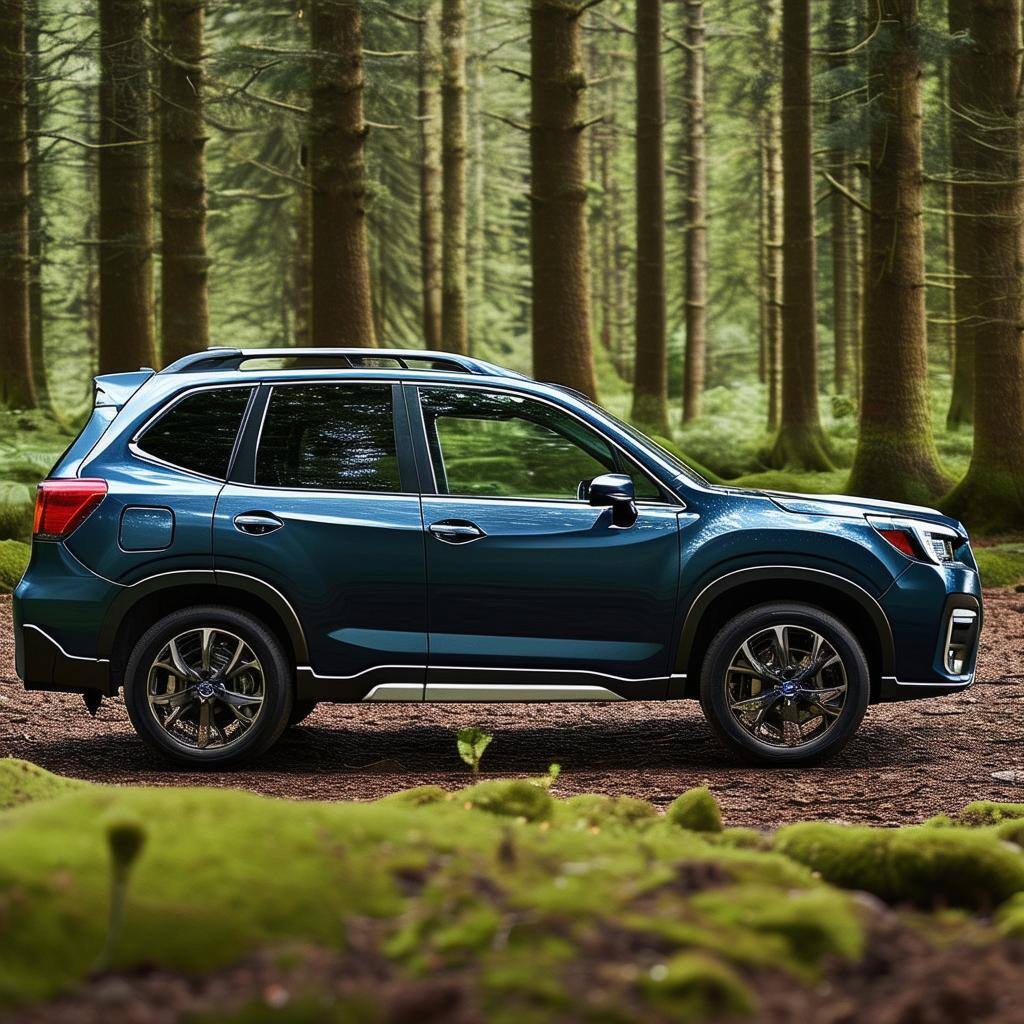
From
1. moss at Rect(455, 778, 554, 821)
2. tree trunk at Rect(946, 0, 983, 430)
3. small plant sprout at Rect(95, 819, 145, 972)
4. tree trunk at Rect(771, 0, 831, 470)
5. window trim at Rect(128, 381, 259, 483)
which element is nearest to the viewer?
small plant sprout at Rect(95, 819, 145, 972)

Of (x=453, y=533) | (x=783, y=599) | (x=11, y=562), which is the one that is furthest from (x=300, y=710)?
(x=11, y=562)

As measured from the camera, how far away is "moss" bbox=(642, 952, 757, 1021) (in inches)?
89.2

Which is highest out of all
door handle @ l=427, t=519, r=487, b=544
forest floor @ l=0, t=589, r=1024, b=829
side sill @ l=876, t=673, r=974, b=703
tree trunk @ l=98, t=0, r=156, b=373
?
tree trunk @ l=98, t=0, r=156, b=373

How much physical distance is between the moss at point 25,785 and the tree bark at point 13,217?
17798 mm

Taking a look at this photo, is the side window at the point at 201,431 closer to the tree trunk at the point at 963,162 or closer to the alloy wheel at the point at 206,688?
the alloy wheel at the point at 206,688

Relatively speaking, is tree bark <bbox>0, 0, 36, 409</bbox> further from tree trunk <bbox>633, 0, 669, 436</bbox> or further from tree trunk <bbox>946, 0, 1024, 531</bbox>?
tree trunk <bbox>946, 0, 1024, 531</bbox>

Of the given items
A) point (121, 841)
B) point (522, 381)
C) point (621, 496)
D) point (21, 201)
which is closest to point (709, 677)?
point (621, 496)

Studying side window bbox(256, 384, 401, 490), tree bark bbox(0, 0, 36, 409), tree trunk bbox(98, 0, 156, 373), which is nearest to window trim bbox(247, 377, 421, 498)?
side window bbox(256, 384, 401, 490)

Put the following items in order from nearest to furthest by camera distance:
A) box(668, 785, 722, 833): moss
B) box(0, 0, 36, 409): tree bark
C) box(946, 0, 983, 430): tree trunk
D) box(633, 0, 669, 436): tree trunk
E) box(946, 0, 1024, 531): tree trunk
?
1. box(668, 785, 722, 833): moss
2. box(946, 0, 1024, 531): tree trunk
3. box(946, 0, 983, 430): tree trunk
4. box(0, 0, 36, 409): tree bark
5. box(633, 0, 669, 436): tree trunk

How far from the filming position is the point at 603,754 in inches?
302

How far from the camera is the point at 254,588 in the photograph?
278 inches

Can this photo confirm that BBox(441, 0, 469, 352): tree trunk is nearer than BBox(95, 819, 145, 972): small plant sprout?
No

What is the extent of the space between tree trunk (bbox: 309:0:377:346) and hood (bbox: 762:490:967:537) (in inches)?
359

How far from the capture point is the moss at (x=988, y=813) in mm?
5070
